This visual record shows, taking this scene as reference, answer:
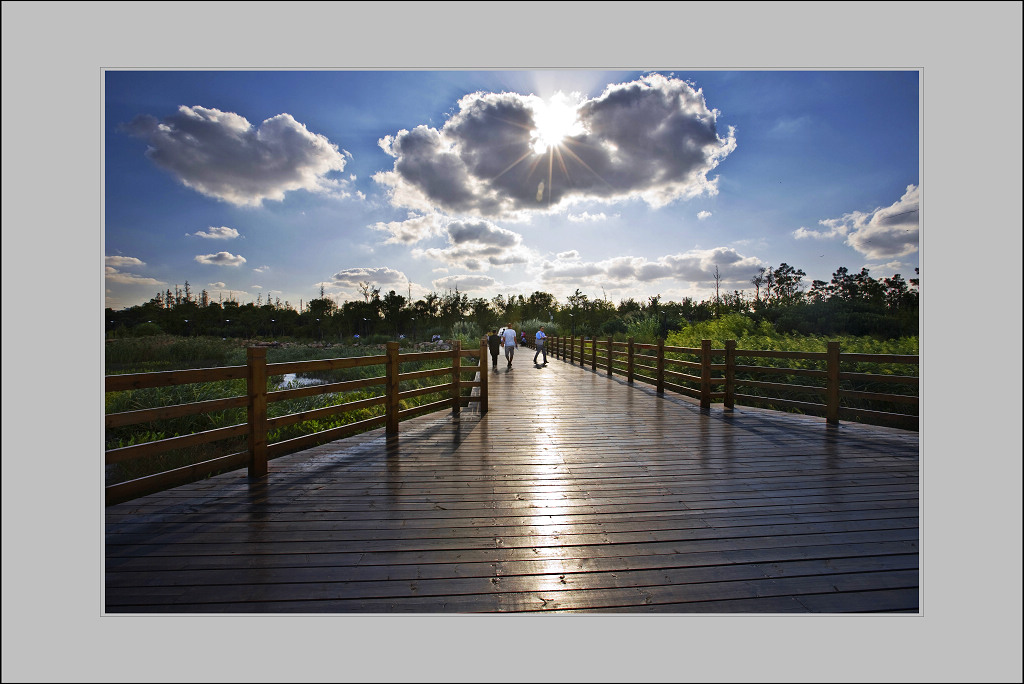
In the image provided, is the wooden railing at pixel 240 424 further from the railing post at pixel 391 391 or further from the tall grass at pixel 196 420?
the tall grass at pixel 196 420

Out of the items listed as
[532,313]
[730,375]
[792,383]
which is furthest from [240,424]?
[532,313]

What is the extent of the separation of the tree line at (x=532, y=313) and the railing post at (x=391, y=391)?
1544 cm

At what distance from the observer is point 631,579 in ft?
7.07

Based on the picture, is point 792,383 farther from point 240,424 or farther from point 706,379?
point 240,424

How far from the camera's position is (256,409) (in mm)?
3662

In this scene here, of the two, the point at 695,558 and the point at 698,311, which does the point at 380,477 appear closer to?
the point at 695,558

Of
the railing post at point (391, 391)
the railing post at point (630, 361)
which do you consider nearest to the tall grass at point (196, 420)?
the railing post at point (391, 391)

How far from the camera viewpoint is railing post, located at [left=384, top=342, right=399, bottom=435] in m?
5.09

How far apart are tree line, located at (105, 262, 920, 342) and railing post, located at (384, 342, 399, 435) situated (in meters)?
15.4

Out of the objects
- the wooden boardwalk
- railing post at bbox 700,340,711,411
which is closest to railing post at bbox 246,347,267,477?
the wooden boardwalk

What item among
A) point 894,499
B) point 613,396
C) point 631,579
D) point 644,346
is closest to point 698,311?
point 644,346

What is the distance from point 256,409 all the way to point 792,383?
10601mm

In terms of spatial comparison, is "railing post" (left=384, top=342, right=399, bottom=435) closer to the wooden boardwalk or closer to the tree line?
the wooden boardwalk

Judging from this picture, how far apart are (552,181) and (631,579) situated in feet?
18.0
